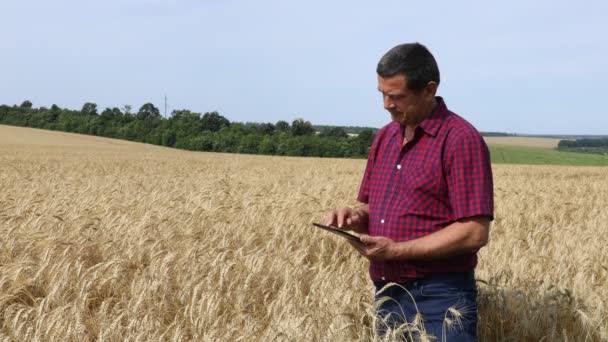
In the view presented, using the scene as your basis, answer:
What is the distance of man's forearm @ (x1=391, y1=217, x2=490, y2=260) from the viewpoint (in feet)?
8.26

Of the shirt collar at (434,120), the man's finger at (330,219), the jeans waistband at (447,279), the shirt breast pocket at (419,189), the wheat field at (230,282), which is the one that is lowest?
the wheat field at (230,282)

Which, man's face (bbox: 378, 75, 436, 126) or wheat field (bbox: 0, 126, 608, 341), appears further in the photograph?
wheat field (bbox: 0, 126, 608, 341)

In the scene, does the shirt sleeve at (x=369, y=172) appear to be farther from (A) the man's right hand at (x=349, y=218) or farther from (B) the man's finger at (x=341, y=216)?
(B) the man's finger at (x=341, y=216)

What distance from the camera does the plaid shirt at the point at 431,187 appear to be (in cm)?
252

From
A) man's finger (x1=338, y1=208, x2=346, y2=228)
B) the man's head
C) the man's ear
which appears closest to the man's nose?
the man's head

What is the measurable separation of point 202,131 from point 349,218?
81.8 m

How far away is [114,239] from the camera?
537 centimetres

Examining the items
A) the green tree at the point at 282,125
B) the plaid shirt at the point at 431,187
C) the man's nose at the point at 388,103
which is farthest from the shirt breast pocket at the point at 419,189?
the green tree at the point at 282,125

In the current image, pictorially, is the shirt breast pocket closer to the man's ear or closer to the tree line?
the man's ear

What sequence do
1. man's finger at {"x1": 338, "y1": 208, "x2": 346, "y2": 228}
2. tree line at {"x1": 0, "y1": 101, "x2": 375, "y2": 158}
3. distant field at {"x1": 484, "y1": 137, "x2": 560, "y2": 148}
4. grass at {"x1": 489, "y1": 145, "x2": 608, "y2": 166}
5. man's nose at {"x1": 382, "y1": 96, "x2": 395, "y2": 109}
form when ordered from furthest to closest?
distant field at {"x1": 484, "y1": 137, "x2": 560, "y2": 148}
tree line at {"x1": 0, "y1": 101, "x2": 375, "y2": 158}
grass at {"x1": 489, "y1": 145, "x2": 608, "y2": 166}
man's finger at {"x1": 338, "y1": 208, "x2": 346, "y2": 228}
man's nose at {"x1": 382, "y1": 96, "x2": 395, "y2": 109}

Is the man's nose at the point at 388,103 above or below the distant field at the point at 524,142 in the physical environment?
above

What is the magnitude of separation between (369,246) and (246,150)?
7251 cm

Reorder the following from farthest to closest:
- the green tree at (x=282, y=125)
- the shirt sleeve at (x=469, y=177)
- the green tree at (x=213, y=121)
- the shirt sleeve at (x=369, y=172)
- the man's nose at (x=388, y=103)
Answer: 1. the green tree at (x=282, y=125)
2. the green tree at (x=213, y=121)
3. the shirt sleeve at (x=369, y=172)
4. the man's nose at (x=388, y=103)
5. the shirt sleeve at (x=469, y=177)

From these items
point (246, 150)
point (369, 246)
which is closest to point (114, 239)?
point (369, 246)
